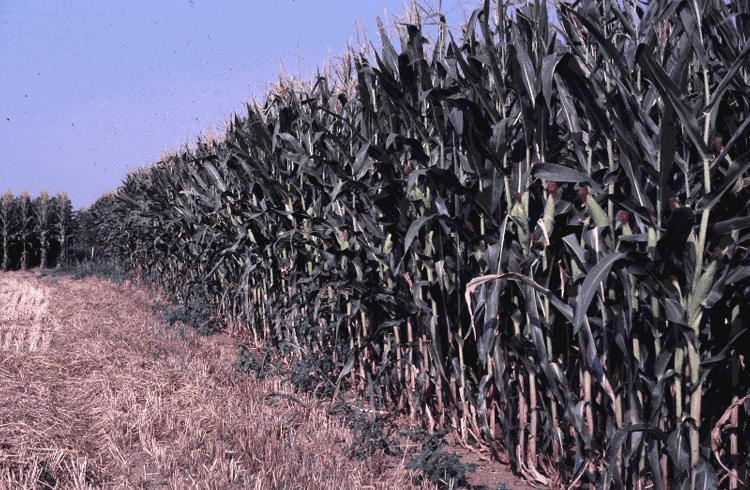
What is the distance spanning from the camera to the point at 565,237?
86.7 inches

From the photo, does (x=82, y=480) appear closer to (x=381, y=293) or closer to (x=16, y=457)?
(x=16, y=457)

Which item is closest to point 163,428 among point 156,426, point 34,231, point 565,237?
point 156,426

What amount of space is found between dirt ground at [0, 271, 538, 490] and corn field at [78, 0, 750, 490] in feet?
1.70

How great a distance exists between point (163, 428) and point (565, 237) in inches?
115

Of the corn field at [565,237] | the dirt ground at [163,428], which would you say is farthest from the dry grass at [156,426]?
the corn field at [565,237]

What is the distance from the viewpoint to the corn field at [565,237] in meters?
1.93

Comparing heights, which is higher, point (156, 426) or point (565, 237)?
point (565, 237)

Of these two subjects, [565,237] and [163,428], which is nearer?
[565,237]

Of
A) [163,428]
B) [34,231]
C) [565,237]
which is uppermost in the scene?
[34,231]

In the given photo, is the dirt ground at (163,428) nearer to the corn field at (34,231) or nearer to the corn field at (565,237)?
the corn field at (565,237)

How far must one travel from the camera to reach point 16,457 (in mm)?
2941

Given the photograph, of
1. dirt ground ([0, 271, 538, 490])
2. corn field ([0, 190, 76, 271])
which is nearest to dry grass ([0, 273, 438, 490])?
dirt ground ([0, 271, 538, 490])

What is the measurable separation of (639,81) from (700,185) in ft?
1.99

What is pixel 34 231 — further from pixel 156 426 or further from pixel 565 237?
pixel 565 237
